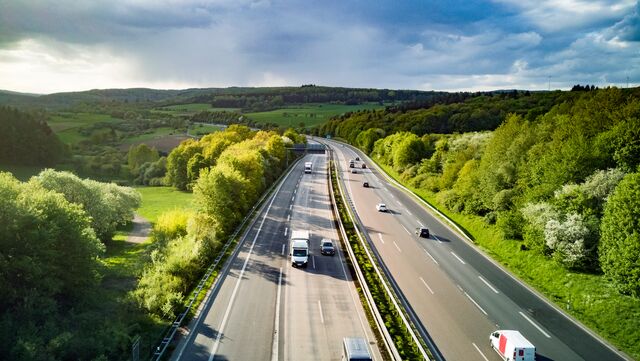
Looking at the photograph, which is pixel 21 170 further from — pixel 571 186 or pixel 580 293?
pixel 580 293

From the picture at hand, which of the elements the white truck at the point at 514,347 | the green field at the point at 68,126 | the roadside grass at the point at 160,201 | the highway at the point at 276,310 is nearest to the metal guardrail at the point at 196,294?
the highway at the point at 276,310

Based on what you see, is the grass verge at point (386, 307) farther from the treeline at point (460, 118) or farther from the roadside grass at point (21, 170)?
the treeline at point (460, 118)

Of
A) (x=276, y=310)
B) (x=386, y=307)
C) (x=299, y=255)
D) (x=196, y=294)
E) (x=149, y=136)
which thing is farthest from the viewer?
(x=149, y=136)

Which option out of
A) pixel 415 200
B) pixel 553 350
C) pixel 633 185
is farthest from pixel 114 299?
pixel 415 200

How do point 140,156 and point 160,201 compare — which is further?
point 140,156

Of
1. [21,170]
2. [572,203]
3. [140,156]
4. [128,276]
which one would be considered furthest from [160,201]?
[572,203]

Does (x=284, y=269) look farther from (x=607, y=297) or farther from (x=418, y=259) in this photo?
(x=607, y=297)

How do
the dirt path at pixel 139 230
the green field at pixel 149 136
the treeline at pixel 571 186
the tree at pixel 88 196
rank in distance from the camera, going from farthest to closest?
the green field at pixel 149 136 → the dirt path at pixel 139 230 → the tree at pixel 88 196 → the treeline at pixel 571 186
